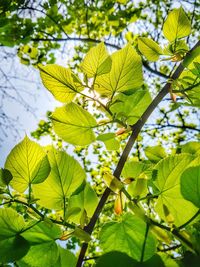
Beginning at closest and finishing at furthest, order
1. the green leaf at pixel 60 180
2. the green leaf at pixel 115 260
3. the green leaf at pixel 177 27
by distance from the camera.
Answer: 1. the green leaf at pixel 115 260
2. the green leaf at pixel 60 180
3. the green leaf at pixel 177 27

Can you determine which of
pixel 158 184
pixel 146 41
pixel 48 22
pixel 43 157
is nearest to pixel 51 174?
pixel 43 157

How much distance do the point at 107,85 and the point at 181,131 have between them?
6117mm

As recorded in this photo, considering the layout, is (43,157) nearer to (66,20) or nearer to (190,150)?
(190,150)

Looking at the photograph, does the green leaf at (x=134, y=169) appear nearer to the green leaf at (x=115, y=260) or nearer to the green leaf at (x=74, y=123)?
the green leaf at (x=74, y=123)

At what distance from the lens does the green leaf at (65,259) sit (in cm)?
45

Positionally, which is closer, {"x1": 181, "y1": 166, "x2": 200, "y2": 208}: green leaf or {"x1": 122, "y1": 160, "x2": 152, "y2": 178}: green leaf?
{"x1": 181, "y1": 166, "x2": 200, "y2": 208}: green leaf

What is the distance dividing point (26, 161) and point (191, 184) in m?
0.22

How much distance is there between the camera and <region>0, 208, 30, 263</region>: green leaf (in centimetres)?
40

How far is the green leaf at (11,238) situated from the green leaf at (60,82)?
0.21 metres

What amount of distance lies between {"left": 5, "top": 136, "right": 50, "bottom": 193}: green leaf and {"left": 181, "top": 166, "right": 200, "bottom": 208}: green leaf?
180 mm

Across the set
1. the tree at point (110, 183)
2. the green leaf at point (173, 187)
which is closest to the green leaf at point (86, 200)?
the tree at point (110, 183)

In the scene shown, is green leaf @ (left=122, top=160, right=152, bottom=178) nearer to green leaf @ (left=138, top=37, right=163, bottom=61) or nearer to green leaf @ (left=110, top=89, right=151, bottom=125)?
green leaf @ (left=110, top=89, right=151, bottom=125)

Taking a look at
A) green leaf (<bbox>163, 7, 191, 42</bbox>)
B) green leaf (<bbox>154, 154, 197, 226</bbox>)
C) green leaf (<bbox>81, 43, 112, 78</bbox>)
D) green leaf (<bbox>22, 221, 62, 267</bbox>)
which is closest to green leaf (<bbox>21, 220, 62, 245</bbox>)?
green leaf (<bbox>22, 221, 62, 267</bbox>)

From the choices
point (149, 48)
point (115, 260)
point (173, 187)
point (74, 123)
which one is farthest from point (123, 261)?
point (149, 48)
